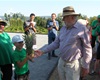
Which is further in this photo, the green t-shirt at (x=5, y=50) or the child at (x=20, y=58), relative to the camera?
the green t-shirt at (x=5, y=50)

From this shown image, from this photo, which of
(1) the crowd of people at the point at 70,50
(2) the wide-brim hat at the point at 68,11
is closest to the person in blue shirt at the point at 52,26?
(1) the crowd of people at the point at 70,50

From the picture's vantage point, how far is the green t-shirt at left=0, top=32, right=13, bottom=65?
16.6ft

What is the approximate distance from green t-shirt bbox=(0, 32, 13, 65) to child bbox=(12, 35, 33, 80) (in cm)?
26

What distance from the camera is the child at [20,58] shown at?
4808 millimetres

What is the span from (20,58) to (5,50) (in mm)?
419

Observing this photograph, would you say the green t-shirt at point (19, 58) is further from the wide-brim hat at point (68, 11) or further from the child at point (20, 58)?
the wide-brim hat at point (68, 11)

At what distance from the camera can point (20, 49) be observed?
16.1 feet

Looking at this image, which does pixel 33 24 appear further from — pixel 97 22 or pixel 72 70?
pixel 72 70

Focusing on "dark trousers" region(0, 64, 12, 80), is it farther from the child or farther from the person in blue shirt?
the person in blue shirt

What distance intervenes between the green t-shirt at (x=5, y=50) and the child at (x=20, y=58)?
0.85 feet

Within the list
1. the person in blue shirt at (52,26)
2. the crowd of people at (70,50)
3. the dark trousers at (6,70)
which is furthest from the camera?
the person in blue shirt at (52,26)

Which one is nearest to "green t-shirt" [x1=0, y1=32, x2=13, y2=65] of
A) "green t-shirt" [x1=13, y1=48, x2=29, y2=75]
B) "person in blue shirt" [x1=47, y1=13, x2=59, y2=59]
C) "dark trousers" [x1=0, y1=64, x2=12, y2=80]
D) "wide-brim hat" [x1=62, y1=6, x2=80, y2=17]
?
"dark trousers" [x1=0, y1=64, x2=12, y2=80]

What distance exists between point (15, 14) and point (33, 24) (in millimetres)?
31562

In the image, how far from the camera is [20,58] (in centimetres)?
486
